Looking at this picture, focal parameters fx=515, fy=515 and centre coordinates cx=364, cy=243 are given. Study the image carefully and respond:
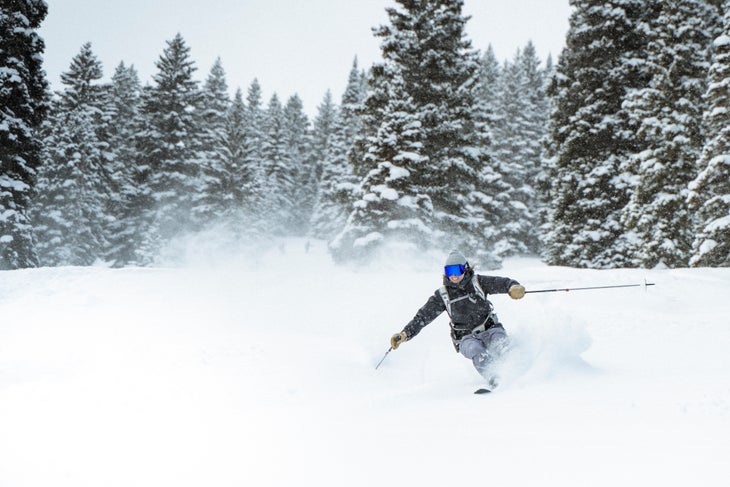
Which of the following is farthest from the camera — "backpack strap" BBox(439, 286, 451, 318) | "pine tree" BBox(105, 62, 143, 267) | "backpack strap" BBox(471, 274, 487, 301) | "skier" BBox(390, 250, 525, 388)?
"pine tree" BBox(105, 62, 143, 267)

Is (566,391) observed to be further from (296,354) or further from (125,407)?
(125,407)

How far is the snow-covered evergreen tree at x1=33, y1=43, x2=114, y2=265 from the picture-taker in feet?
100

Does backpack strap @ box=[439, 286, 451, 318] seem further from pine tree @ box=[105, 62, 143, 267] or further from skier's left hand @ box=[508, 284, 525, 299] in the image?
pine tree @ box=[105, 62, 143, 267]

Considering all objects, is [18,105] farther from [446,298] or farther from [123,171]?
[123,171]

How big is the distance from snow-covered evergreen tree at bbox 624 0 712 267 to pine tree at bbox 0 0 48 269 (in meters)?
21.2

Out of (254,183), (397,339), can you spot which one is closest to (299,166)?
(254,183)

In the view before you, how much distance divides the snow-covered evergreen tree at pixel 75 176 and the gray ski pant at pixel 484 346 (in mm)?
29701

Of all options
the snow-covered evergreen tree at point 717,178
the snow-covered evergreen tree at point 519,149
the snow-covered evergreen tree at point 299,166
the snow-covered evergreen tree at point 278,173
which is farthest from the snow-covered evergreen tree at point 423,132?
the snow-covered evergreen tree at point 299,166

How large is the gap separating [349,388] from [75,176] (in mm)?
31038

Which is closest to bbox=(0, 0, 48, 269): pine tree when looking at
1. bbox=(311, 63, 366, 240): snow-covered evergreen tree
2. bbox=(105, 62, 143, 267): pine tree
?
bbox=(105, 62, 143, 267): pine tree

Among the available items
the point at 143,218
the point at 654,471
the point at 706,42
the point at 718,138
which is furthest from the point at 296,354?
the point at 143,218

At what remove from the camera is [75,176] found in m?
31.6

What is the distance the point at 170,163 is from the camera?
32.8 meters

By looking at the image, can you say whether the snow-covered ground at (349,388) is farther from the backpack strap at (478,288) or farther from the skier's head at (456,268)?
the skier's head at (456,268)
